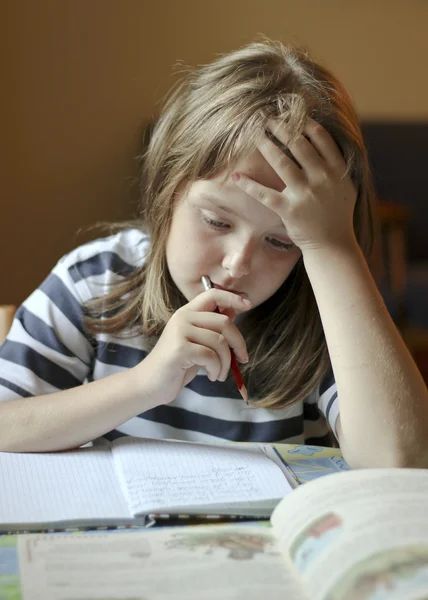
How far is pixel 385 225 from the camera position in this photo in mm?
2924

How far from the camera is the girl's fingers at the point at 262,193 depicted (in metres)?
0.87

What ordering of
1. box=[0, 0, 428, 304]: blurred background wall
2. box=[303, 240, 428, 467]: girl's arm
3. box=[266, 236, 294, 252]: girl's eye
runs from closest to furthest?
1. box=[303, 240, 428, 467]: girl's arm
2. box=[266, 236, 294, 252]: girl's eye
3. box=[0, 0, 428, 304]: blurred background wall

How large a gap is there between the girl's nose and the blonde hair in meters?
0.10

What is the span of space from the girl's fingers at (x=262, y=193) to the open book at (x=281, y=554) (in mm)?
335

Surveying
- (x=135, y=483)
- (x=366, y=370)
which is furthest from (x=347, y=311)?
(x=135, y=483)

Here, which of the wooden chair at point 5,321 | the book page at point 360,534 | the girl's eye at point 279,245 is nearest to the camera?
the book page at point 360,534

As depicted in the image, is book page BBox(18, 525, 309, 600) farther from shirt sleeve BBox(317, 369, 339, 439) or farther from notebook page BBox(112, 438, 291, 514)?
shirt sleeve BBox(317, 369, 339, 439)

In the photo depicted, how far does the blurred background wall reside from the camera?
2729 mm

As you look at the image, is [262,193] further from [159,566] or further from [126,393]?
[159,566]

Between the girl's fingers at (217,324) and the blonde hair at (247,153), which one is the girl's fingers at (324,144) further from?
the girl's fingers at (217,324)

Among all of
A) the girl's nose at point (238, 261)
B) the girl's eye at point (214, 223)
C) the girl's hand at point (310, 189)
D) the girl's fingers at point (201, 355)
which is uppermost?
the girl's hand at point (310, 189)

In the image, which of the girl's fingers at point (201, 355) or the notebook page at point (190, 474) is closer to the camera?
the notebook page at point (190, 474)

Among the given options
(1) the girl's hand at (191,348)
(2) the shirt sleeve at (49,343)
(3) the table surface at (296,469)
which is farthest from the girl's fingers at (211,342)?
(2) the shirt sleeve at (49,343)

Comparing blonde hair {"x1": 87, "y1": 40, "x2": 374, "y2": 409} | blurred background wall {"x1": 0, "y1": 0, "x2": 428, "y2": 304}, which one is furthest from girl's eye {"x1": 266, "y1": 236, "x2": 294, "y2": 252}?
blurred background wall {"x1": 0, "y1": 0, "x2": 428, "y2": 304}
